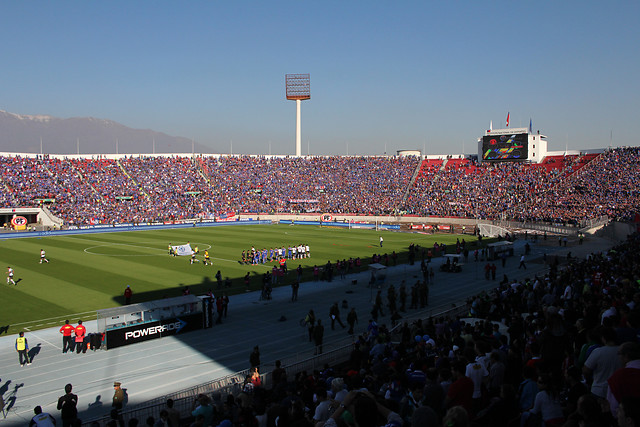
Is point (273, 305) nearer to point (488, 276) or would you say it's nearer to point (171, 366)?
point (171, 366)

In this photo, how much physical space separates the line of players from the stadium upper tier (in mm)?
35060

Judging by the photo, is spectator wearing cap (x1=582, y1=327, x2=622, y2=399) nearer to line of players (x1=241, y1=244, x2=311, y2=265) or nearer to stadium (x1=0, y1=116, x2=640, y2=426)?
stadium (x1=0, y1=116, x2=640, y2=426)

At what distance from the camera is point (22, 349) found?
1641cm

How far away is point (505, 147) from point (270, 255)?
5578 centimetres

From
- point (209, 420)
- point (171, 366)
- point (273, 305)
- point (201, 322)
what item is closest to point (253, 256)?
point (273, 305)

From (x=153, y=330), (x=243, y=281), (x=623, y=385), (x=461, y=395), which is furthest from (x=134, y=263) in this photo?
(x=623, y=385)

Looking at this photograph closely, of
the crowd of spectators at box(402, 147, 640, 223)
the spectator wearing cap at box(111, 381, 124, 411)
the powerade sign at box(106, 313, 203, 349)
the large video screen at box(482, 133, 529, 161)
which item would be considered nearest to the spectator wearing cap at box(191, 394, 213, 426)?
the spectator wearing cap at box(111, 381, 124, 411)

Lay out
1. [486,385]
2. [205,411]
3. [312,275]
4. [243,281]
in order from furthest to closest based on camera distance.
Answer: [312,275], [243,281], [205,411], [486,385]

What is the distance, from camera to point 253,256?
37.8 metres

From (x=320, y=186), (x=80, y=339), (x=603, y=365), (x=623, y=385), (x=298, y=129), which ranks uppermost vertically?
(x=298, y=129)

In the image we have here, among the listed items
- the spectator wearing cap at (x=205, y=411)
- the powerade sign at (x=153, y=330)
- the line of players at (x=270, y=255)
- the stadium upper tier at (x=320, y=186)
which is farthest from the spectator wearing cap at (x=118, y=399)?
the stadium upper tier at (x=320, y=186)

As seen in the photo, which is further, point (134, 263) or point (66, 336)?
point (134, 263)

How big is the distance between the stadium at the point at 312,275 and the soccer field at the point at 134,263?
0.26 m

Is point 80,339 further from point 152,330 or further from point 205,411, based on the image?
point 205,411
